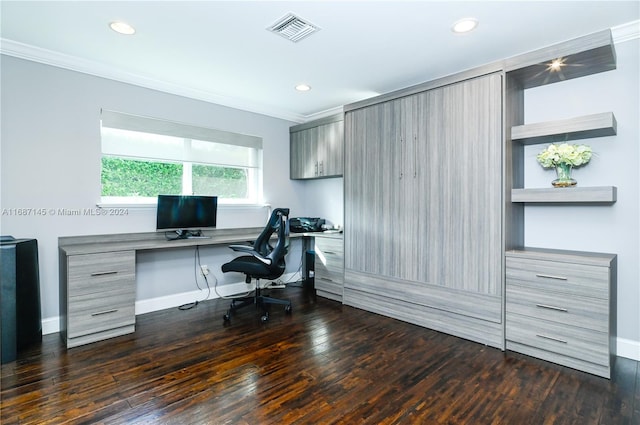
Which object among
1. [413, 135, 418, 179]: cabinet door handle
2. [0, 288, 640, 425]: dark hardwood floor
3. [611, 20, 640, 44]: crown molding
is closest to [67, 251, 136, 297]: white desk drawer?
[0, 288, 640, 425]: dark hardwood floor

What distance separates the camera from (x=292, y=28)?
2514mm

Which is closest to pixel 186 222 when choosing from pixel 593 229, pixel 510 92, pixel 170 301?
pixel 170 301

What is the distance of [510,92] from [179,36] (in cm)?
279

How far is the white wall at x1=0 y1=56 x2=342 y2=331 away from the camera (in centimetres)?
284

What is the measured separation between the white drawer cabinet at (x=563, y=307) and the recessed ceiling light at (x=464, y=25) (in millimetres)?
1789

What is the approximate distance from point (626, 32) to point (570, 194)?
1.29 meters

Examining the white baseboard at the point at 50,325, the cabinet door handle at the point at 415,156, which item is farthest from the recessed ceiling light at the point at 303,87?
the white baseboard at the point at 50,325

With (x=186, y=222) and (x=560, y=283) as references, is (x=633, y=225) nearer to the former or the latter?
(x=560, y=283)

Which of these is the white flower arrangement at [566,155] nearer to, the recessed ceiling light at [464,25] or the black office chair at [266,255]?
the recessed ceiling light at [464,25]

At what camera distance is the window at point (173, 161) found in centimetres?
344

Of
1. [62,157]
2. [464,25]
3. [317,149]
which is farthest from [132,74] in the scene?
[464,25]

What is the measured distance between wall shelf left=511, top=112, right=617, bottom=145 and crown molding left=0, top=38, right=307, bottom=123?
3.16m

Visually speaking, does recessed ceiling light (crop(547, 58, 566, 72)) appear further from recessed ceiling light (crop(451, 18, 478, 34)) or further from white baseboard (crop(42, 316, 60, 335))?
white baseboard (crop(42, 316, 60, 335))

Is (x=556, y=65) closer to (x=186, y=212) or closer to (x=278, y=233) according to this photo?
(x=278, y=233)
